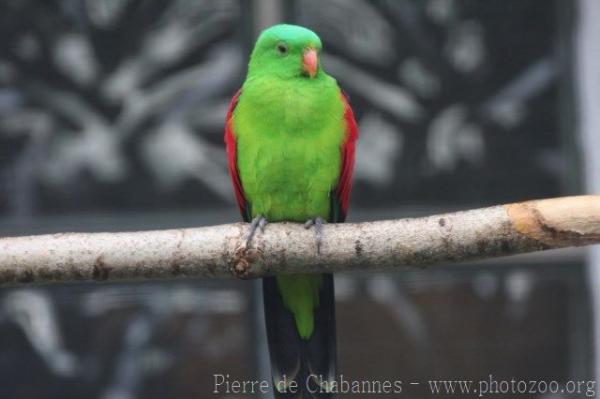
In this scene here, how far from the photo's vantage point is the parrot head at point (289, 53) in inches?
126

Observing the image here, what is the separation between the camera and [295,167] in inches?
124

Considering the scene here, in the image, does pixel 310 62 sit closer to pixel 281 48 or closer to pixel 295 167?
pixel 281 48

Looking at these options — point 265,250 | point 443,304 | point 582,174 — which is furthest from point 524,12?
point 265,250

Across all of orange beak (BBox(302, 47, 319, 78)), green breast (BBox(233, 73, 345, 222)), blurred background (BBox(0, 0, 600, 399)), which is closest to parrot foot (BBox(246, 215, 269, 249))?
green breast (BBox(233, 73, 345, 222))

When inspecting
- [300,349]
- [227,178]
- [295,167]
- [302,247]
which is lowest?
[300,349]

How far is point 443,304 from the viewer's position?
428 cm

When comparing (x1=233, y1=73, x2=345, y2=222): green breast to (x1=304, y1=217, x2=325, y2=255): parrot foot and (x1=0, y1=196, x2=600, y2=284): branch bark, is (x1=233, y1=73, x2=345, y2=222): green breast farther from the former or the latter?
(x1=0, y1=196, x2=600, y2=284): branch bark

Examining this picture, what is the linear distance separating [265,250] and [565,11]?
2.21m

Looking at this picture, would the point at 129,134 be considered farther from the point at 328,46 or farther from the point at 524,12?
the point at 524,12

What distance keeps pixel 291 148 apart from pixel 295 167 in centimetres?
5

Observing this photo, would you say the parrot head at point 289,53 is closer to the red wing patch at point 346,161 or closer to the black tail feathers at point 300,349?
the red wing patch at point 346,161

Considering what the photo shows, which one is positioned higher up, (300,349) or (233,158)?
(233,158)

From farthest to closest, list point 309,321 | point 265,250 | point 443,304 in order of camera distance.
Answer: point 443,304 < point 309,321 < point 265,250

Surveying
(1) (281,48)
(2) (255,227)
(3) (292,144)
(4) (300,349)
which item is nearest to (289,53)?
(1) (281,48)
